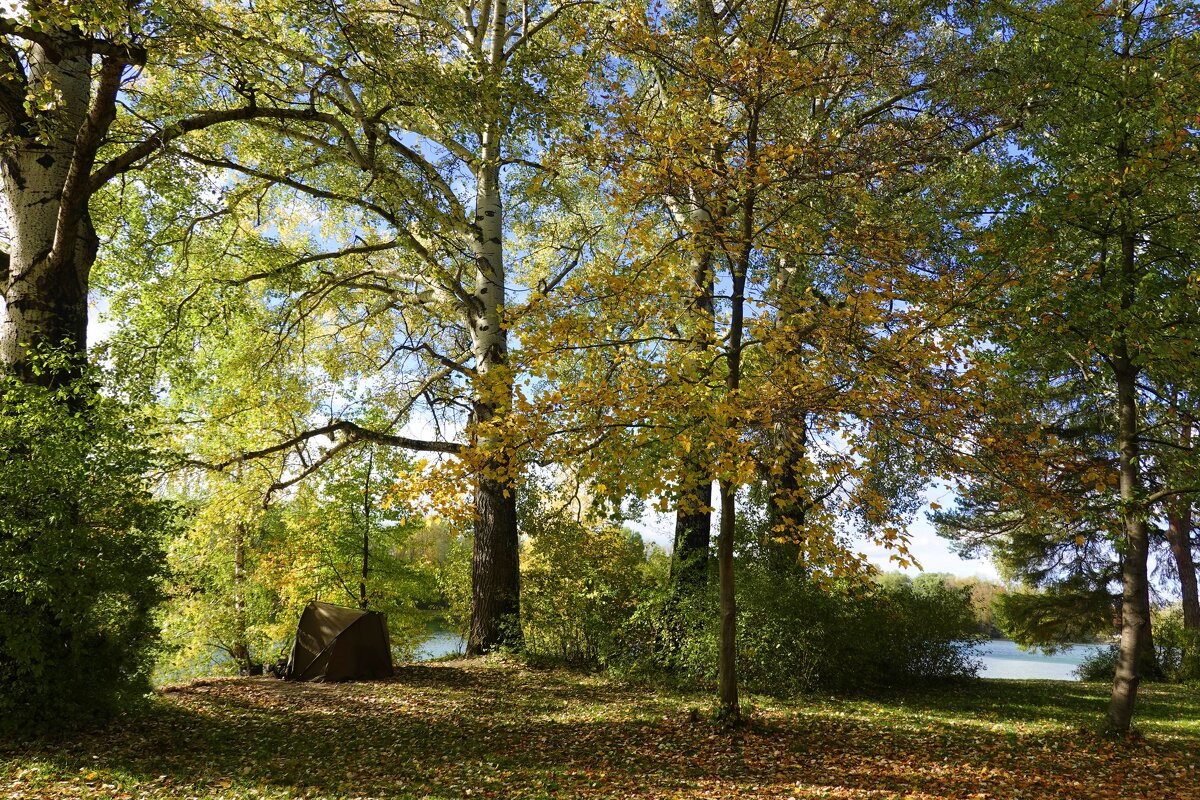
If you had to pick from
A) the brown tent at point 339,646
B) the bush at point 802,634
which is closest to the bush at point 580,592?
the bush at point 802,634

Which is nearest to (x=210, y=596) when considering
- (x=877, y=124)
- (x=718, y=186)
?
(x=718, y=186)

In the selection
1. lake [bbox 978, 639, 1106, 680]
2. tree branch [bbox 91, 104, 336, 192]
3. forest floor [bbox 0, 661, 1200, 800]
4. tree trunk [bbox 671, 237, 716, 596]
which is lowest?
lake [bbox 978, 639, 1106, 680]

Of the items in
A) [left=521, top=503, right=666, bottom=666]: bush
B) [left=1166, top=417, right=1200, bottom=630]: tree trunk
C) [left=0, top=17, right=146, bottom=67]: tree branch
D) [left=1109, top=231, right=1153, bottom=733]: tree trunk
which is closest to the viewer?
[left=0, top=17, right=146, bottom=67]: tree branch

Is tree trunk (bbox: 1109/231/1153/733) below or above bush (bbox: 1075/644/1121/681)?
above

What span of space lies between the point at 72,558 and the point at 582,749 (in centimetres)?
482

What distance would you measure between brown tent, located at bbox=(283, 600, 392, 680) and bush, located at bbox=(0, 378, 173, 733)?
3.69m

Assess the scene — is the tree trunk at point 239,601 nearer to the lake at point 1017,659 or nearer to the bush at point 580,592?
the lake at point 1017,659

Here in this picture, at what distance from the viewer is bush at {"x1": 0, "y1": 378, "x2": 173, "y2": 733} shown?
607 cm

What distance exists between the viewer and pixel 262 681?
10273mm

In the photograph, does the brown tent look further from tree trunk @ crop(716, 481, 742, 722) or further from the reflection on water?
tree trunk @ crop(716, 481, 742, 722)

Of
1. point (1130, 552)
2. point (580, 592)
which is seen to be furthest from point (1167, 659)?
point (580, 592)

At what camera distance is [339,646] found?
10438mm

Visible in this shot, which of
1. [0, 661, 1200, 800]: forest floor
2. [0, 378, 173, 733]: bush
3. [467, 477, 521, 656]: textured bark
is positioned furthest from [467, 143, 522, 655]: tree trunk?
[0, 378, 173, 733]: bush

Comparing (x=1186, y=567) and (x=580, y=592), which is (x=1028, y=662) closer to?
(x=1186, y=567)
